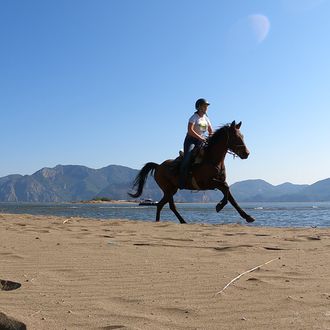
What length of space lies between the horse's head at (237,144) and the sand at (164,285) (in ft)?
16.2

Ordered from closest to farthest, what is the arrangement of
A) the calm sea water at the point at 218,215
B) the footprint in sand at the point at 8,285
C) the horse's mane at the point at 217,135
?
1. the footprint in sand at the point at 8,285
2. the horse's mane at the point at 217,135
3. the calm sea water at the point at 218,215

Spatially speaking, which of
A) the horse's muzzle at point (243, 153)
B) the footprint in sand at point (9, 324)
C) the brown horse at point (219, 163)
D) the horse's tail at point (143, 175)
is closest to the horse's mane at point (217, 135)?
the brown horse at point (219, 163)

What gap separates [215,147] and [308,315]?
852 cm

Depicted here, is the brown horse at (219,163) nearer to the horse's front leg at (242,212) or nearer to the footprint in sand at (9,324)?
the horse's front leg at (242,212)

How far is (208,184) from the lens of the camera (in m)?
11.4

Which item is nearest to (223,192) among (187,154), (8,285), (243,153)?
(243,153)

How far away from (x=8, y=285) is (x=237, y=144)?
8.05m

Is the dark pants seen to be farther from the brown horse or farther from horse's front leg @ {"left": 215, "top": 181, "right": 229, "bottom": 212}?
horse's front leg @ {"left": 215, "top": 181, "right": 229, "bottom": 212}

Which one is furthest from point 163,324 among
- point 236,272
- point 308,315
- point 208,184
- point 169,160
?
point 169,160

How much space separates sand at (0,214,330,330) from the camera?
288cm

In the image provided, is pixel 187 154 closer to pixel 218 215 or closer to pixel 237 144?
pixel 237 144

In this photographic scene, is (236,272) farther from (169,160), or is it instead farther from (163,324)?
(169,160)

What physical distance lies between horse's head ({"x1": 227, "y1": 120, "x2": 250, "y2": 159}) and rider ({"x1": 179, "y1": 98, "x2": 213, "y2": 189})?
0.76 meters

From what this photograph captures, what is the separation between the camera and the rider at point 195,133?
11656mm
